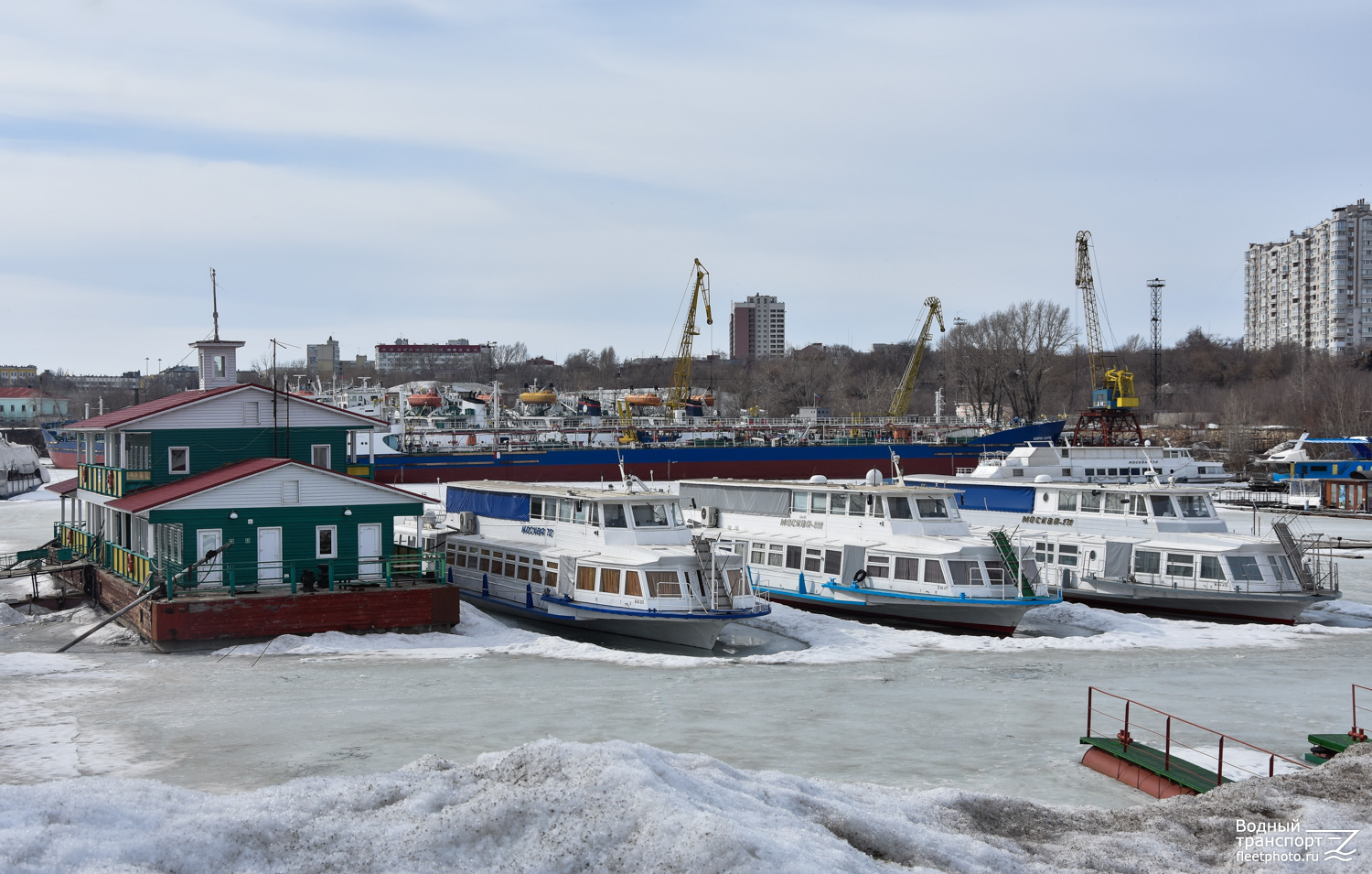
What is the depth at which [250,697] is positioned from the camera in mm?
21203

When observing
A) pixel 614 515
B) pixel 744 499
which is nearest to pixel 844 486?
pixel 744 499

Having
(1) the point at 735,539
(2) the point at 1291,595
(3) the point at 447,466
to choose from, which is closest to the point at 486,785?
(1) the point at 735,539

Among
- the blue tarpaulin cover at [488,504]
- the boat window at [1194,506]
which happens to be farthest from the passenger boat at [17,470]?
the boat window at [1194,506]

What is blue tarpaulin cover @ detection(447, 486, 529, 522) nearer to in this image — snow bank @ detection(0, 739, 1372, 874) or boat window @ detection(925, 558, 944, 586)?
boat window @ detection(925, 558, 944, 586)

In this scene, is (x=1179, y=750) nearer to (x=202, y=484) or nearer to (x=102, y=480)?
(x=202, y=484)

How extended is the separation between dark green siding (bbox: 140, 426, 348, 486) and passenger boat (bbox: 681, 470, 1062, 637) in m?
12.3

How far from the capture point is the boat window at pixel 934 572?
31125 millimetres

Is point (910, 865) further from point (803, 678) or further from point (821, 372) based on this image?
point (821, 372)

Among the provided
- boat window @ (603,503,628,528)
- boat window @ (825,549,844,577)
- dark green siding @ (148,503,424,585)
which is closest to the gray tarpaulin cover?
boat window @ (825,549,844,577)

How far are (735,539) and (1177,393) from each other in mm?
134618

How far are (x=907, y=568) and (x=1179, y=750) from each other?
13.8m

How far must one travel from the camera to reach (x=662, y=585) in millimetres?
28141

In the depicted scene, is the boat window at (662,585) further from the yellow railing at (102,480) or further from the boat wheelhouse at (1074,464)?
the boat wheelhouse at (1074,464)

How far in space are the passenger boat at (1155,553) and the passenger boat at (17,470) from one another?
72.8 metres
